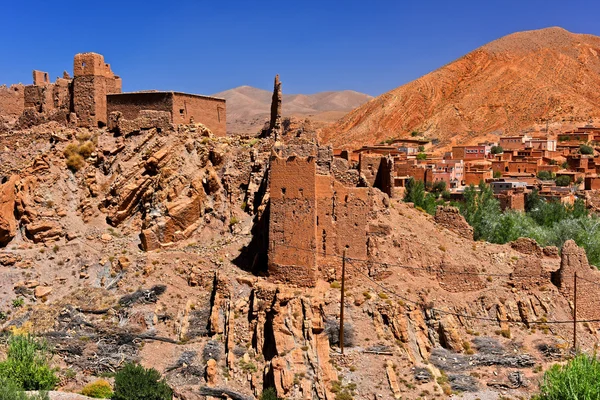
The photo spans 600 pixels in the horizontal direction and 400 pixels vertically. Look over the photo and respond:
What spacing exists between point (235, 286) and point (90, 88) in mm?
13484

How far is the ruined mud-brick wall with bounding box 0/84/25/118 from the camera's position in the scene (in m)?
30.9

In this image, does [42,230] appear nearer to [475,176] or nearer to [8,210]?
[8,210]

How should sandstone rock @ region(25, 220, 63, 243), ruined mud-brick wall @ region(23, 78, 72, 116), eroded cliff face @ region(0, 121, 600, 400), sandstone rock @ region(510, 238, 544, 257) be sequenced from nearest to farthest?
eroded cliff face @ region(0, 121, 600, 400), sandstone rock @ region(510, 238, 544, 257), sandstone rock @ region(25, 220, 63, 243), ruined mud-brick wall @ region(23, 78, 72, 116)

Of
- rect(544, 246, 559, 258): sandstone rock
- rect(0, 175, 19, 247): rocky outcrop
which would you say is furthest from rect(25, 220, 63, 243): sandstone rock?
rect(544, 246, 559, 258): sandstone rock

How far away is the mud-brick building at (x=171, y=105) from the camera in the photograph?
94.1 feet

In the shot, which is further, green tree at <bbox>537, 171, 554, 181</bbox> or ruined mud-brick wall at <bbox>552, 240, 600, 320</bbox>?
green tree at <bbox>537, 171, 554, 181</bbox>

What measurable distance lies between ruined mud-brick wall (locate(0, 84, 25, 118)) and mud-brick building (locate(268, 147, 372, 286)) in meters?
16.8

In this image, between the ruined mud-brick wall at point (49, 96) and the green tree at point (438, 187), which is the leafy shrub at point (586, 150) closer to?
the green tree at point (438, 187)

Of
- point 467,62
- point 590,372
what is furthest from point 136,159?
point 467,62

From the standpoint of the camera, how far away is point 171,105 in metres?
28.6

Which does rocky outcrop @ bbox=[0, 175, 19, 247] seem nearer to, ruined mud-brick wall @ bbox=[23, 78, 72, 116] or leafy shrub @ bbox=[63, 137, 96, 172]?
leafy shrub @ bbox=[63, 137, 96, 172]

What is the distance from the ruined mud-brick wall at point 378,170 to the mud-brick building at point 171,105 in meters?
7.64

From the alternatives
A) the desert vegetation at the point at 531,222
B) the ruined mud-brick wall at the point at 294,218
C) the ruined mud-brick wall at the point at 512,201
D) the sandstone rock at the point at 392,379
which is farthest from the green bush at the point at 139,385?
the ruined mud-brick wall at the point at 512,201

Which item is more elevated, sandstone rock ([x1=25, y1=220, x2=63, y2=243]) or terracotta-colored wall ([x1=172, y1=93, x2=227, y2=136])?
terracotta-colored wall ([x1=172, y1=93, x2=227, y2=136])
